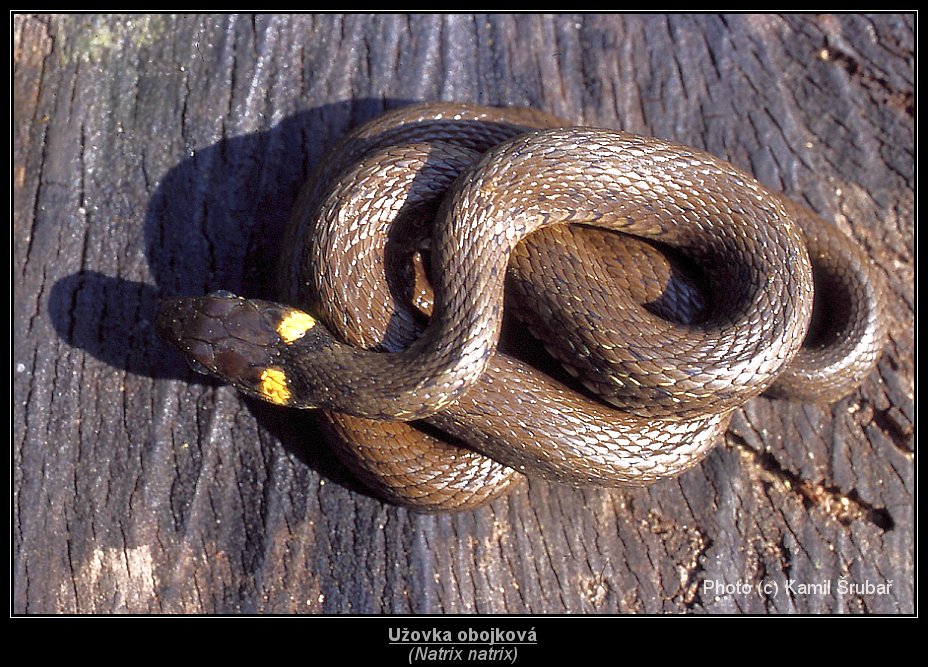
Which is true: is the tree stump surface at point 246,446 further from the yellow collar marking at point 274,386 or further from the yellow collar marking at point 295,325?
the yellow collar marking at point 295,325

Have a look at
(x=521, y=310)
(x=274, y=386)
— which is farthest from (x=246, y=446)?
(x=521, y=310)

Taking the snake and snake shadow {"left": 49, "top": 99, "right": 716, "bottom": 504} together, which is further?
snake shadow {"left": 49, "top": 99, "right": 716, "bottom": 504}

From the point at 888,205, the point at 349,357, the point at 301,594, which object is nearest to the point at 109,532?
the point at 301,594

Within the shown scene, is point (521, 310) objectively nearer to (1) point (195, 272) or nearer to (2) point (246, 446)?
(2) point (246, 446)

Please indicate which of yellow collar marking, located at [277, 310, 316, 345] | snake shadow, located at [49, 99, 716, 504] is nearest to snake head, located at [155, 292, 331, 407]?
yellow collar marking, located at [277, 310, 316, 345]

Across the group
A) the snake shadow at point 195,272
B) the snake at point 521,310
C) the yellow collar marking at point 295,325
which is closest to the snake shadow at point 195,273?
the snake shadow at point 195,272

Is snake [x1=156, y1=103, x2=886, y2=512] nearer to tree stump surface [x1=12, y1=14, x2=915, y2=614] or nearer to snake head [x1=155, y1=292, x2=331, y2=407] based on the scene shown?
snake head [x1=155, y1=292, x2=331, y2=407]
